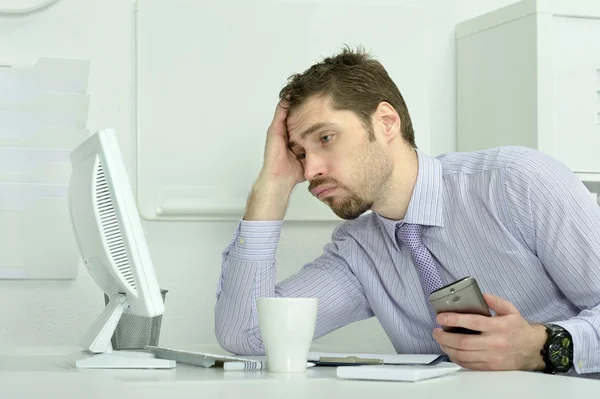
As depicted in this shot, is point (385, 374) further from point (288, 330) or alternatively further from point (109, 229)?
point (109, 229)

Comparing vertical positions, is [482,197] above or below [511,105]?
below

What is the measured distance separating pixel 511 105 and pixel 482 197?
0.68 metres

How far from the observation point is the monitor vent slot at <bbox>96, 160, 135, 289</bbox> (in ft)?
3.91

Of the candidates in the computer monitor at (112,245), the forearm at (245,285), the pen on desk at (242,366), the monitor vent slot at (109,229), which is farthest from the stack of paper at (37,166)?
the pen on desk at (242,366)

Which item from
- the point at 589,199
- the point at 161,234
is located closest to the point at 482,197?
the point at 589,199

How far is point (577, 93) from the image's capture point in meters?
2.19

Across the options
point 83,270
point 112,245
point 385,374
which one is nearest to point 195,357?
point 112,245

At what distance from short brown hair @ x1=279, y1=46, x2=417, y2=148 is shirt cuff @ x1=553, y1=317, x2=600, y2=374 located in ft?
2.07

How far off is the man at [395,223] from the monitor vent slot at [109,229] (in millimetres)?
567

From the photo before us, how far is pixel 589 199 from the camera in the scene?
1.55 m

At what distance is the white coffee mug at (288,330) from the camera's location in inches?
43.3

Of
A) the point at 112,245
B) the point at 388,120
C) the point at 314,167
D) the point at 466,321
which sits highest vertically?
the point at 388,120

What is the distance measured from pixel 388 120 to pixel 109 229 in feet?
2.79

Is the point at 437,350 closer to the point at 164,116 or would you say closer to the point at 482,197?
the point at 482,197
